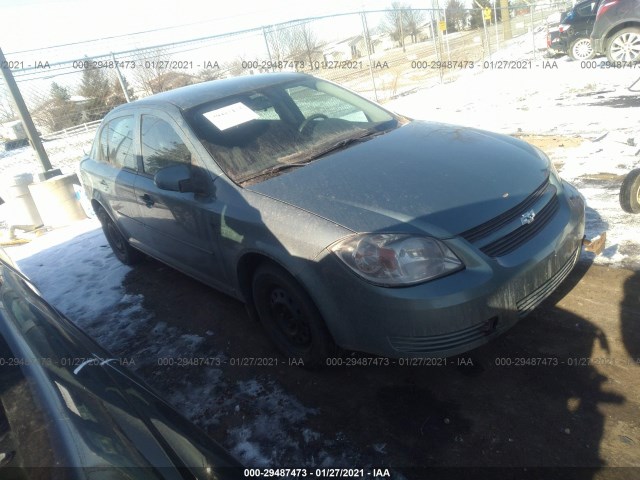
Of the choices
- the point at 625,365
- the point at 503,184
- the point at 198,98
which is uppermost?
the point at 198,98

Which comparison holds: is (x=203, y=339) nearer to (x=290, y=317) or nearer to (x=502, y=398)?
(x=290, y=317)

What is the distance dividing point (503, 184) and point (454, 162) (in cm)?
33

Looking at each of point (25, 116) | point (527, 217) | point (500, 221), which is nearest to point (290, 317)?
point (500, 221)

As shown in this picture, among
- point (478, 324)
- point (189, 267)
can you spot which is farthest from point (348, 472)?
point (189, 267)

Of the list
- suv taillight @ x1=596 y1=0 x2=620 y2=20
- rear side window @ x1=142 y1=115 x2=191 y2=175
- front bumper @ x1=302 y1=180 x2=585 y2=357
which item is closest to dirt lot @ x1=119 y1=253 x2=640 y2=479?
front bumper @ x1=302 y1=180 x2=585 y2=357

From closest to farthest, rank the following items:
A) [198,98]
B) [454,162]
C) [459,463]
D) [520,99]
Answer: [459,463] → [454,162] → [198,98] → [520,99]

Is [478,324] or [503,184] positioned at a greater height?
[503,184]

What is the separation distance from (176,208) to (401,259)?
1.87 m

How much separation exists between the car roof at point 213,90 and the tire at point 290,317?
149cm

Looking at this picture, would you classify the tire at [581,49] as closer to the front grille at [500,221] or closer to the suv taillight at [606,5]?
the suv taillight at [606,5]

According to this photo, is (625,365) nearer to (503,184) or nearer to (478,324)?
(478,324)

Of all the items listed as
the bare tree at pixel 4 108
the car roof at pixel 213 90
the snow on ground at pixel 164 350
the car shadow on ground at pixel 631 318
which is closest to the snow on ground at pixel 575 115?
the car shadow on ground at pixel 631 318

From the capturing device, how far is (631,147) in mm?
5488

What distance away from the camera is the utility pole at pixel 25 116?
739 centimetres
